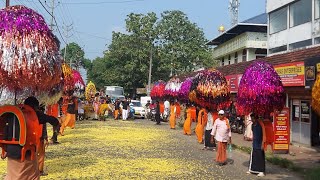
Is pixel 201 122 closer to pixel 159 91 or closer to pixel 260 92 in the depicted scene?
pixel 260 92

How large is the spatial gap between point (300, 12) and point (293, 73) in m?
14.3

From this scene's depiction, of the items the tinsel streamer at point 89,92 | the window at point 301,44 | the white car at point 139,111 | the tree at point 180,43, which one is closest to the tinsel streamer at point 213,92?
the window at point 301,44

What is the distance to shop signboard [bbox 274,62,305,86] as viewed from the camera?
15852mm

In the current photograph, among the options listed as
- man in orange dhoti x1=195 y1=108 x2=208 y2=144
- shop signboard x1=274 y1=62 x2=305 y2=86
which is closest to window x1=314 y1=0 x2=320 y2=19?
shop signboard x1=274 y1=62 x2=305 y2=86

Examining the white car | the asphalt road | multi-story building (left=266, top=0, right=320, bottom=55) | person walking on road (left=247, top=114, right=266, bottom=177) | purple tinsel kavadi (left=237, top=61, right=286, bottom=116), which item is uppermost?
multi-story building (left=266, top=0, right=320, bottom=55)

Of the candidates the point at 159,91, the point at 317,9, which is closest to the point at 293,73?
the point at 317,9

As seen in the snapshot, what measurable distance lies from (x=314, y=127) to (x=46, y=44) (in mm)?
12591

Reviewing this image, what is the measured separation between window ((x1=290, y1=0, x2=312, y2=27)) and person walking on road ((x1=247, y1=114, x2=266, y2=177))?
18.2 meters

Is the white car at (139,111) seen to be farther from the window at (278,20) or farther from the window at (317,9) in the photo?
the window at (317,9)

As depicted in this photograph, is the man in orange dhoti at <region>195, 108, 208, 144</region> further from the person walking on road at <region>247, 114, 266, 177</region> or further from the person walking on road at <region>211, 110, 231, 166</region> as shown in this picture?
the person walking on road at <region>247, 114, 266, 177</region>

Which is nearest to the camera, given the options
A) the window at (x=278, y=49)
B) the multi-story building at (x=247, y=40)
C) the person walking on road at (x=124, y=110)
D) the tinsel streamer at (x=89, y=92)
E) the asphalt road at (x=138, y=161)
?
the asphalt road at (x=138, y=161)

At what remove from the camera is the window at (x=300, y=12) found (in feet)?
90.5

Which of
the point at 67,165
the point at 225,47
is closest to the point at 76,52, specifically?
the point at 225,47

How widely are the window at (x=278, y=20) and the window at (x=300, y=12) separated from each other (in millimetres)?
855
